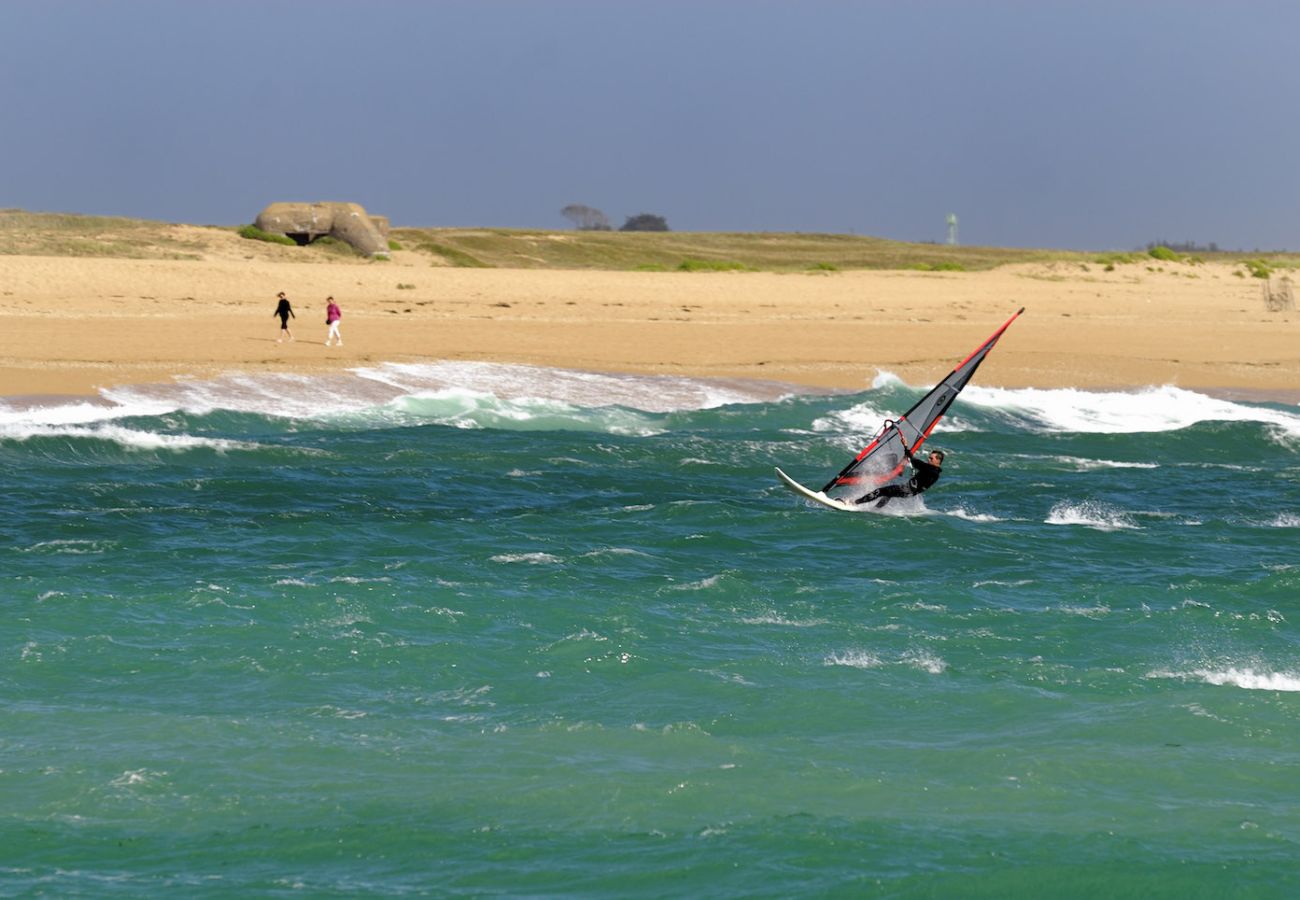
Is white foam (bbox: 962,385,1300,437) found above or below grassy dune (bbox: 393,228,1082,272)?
below

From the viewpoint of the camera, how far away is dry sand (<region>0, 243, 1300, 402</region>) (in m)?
30.7

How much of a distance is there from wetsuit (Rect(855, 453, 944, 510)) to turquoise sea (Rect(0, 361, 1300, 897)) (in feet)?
0.98

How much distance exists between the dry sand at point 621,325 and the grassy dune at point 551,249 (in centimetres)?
291

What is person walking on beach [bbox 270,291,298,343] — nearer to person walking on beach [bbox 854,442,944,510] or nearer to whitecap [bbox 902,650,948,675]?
person walking on beach [bbox 854,442,944,510]

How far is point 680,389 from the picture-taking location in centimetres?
2928

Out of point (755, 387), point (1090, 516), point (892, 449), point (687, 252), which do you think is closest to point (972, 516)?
point (892, 449)

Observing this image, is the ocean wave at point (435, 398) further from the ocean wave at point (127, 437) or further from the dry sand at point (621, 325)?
the dry sand at point (621, 325)

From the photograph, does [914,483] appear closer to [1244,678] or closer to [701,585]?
[701,585]

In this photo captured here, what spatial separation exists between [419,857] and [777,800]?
228cm

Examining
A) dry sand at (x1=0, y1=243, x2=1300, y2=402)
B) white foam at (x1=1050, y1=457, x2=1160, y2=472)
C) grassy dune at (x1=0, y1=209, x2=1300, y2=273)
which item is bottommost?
white foam at (x1=1050, y1=457, x2=1160, y2=472)

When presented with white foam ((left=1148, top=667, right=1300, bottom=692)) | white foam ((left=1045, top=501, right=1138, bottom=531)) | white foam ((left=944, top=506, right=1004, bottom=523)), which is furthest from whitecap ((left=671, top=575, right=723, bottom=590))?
white foam ((left=1045, top=501, right=1138, bottom=531))

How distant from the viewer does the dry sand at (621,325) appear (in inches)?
1208

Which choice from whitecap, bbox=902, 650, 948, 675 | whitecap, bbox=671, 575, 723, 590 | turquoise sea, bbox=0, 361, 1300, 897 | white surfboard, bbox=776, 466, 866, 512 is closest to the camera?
turquoise sea, bbox=0, 361, 1300, 897

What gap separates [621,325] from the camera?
123 ft
